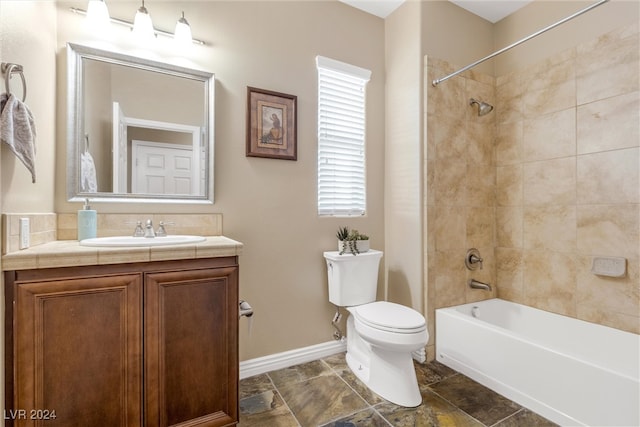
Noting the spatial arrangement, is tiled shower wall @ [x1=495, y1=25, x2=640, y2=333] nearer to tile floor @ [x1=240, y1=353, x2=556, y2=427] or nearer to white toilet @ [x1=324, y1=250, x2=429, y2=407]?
tile floor @ [x1=240, y1=353, x2=556, y2=427]

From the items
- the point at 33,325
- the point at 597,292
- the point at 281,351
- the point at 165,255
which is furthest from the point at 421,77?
the point at 33,325

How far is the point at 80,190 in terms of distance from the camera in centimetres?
157

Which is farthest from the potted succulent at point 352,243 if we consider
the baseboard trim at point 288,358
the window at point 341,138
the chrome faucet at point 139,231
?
the chrome faucet at point 139,231

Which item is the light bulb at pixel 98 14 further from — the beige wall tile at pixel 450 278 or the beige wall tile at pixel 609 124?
the beige wall tile at pixel 609 124

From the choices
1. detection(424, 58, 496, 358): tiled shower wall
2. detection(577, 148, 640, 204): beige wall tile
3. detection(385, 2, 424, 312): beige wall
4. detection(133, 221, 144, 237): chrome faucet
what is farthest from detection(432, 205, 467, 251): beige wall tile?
detection(133, 221, 144, 237): chrome faucet

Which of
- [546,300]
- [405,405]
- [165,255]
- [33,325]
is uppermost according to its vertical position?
[165,255]

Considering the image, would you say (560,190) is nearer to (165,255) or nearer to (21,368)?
(165,255)

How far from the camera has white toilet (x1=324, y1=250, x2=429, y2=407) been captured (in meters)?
1.65

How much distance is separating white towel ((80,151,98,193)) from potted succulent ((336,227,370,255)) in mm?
1461

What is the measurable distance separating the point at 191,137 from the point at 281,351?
150 centimetres

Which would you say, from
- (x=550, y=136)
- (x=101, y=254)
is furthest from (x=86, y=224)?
(x=550, y=136)

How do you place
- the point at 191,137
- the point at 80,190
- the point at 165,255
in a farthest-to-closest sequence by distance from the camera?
1. the point at 191,137
2. the point at 80,190
3. the point at 165,255

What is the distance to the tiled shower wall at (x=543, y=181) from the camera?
Result: 1.85m

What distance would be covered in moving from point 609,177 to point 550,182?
1.08ft
